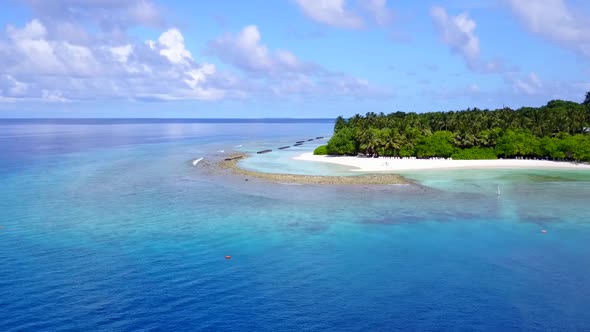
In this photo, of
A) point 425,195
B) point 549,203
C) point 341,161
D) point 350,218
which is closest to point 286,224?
point 350,218

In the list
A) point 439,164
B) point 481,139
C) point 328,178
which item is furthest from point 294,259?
point 481,139

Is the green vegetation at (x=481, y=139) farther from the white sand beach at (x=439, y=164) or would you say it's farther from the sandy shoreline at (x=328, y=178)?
the sandy shoreline at (x=328, y=178)

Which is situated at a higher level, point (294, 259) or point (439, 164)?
point (439, 164)

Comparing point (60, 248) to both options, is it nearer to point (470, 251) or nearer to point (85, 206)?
point (85, 206)

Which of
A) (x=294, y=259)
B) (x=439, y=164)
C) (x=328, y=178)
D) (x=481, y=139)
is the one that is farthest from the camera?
(x=481, y=139)

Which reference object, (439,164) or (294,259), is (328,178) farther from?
(294,259)

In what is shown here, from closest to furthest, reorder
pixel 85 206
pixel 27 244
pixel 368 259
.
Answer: pixel 368 259, pixel 27 244, pixel 85 206

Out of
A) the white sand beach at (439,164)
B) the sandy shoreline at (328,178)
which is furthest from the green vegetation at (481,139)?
the sandy shoreline at (328,178)
